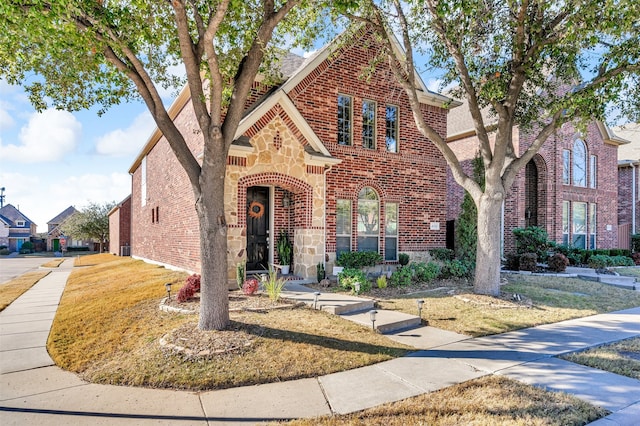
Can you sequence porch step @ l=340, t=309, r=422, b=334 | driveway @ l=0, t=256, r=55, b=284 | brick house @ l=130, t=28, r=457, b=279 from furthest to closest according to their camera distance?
driveway @ l=0, t=256, r=55, b=284 < brick house @ l=130, t=28, r=457, b=279 < porch step @ l=340, t=309, r=422, b=334

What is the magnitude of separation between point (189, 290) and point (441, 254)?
365 inches

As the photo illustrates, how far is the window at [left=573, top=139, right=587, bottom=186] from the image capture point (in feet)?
65.8

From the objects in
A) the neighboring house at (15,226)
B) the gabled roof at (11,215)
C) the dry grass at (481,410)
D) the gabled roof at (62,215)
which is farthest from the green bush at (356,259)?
the gabled roof at (62,215)

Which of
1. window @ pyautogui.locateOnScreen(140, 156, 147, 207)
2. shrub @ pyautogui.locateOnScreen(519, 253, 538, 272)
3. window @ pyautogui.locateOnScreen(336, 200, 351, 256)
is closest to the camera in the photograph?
window @ pyautogui.locateOnScreen(336, 200, 351, 256)

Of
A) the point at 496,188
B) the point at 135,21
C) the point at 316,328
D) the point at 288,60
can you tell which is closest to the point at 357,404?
the point at 316,328

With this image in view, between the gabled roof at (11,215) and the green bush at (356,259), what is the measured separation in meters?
69.3

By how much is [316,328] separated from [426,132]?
6.24m

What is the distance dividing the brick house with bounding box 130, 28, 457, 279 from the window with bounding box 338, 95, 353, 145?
4 centimetres

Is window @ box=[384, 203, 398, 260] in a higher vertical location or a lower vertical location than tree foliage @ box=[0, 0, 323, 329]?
lower

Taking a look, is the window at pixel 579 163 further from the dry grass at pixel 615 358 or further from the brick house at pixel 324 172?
the dry grass at pixel 615 358

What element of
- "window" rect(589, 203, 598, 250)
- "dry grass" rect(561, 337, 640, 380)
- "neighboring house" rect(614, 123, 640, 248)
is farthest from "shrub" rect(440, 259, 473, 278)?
"neighboring house" rect(614, 123, 640, 248)

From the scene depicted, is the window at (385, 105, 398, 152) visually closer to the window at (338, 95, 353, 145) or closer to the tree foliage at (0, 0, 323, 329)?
the window at (338, 95, 353, 145)

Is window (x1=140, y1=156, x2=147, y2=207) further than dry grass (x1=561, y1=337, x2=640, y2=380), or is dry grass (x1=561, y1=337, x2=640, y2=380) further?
window (x1=140, y1=156, x2=147, y2=207)

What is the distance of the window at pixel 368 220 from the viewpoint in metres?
12.7
